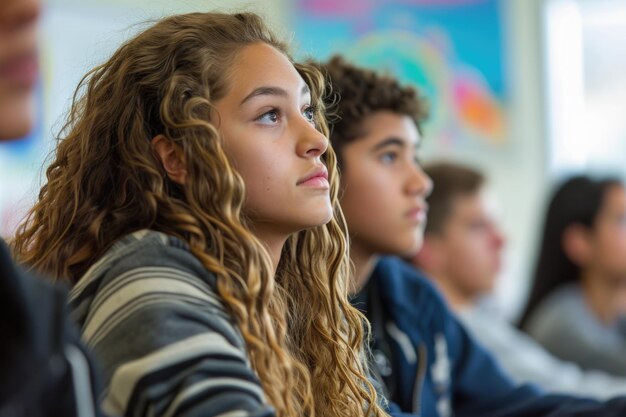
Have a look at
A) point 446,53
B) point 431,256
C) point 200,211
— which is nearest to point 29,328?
point 200,211

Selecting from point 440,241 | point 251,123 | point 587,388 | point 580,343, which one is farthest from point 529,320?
point 251,123

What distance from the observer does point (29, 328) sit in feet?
2.10

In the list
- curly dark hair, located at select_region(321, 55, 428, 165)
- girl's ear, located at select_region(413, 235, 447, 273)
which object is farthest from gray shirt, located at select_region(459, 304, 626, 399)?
curly dark hair, located at select_region(321, 55, 428, 165)

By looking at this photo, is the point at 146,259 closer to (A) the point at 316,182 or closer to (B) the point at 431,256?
(A) the point at 316,182

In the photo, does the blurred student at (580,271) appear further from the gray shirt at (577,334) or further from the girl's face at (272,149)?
the girl's face at (272,149)

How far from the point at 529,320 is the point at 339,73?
1487 millimetres

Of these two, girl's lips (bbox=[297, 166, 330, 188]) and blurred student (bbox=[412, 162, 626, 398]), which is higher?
girl's lips (bbox=[297, 166, 330, 188])

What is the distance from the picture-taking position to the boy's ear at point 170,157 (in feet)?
3.41

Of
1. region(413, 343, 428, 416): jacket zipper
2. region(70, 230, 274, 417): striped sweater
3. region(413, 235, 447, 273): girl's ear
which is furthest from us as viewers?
region(413, 235, 447, 273): girl's ear

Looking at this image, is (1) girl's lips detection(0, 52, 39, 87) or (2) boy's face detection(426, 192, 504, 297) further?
(2) boy's face detection(426, 192, 504, 297)

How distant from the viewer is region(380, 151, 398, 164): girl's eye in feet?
5.43

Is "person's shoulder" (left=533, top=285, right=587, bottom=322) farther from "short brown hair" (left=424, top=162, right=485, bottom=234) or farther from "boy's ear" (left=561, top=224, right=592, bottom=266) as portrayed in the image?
"short brown hair" (left=424, top=162, right=485, bottom=234)

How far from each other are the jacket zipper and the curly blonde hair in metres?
0.39

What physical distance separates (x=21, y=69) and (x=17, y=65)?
0.01m
